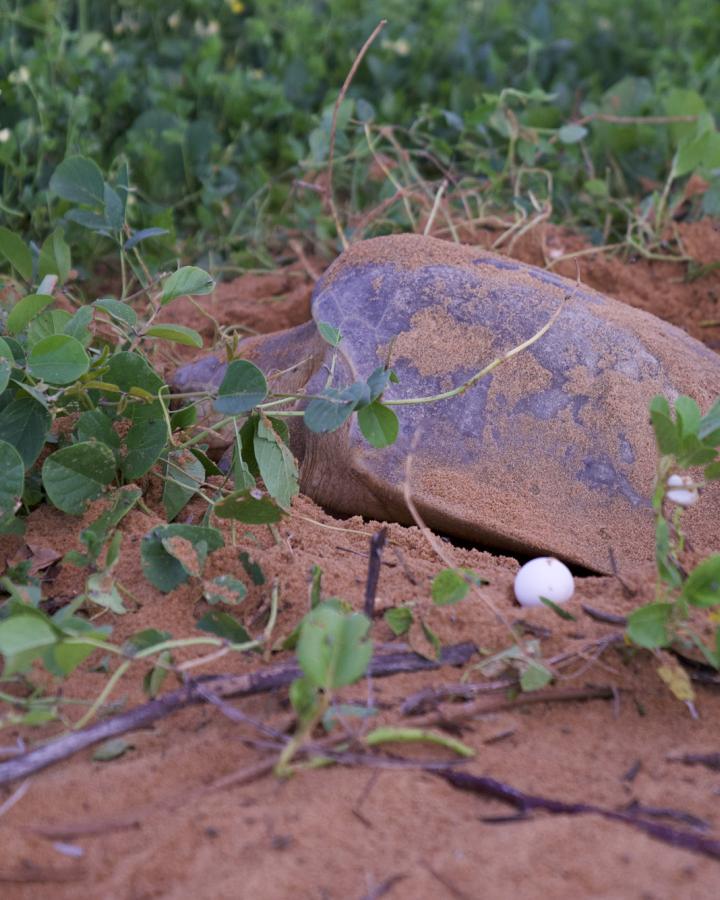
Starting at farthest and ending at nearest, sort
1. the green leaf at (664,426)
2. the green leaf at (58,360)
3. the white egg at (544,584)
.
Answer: the green leaf at (58,360) < the white egg at (544,584) < the green leaf at (664,426)

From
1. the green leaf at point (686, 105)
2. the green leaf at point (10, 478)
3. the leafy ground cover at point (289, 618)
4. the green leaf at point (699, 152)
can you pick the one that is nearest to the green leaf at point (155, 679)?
the leafy ground cover at point (289, 618)

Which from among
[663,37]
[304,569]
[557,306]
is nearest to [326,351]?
[557,306]

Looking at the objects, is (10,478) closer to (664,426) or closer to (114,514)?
(114,514)

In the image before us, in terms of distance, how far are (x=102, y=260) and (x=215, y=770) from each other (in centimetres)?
271

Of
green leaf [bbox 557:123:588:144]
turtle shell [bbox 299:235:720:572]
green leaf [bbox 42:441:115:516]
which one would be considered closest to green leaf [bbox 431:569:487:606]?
turtle shell [bbox 299:235:720:572]

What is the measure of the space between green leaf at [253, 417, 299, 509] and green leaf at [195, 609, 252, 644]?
1.33 feet

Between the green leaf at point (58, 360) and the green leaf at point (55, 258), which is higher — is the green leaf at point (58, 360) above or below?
above

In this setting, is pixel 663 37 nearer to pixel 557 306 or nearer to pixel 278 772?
pixel 557 306

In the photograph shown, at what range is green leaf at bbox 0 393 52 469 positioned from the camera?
2.17 metres

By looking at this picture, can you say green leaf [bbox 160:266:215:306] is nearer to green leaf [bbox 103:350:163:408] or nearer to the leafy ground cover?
the leafy ground cover

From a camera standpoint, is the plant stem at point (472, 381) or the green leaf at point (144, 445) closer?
the plant stem at point (472, 381)

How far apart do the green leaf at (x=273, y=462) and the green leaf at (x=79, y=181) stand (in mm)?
711

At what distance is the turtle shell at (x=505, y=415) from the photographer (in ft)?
7.97

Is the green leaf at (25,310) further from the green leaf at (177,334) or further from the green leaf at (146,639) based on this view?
the green leaf at (146,639)
